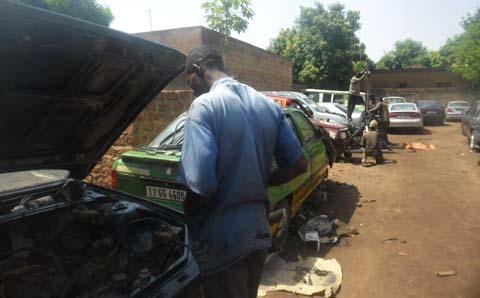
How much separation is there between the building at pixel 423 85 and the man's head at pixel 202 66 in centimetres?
3057

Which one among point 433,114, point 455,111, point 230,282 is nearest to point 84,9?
point 230,282

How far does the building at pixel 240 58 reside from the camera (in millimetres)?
12406

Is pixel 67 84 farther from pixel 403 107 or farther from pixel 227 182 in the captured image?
pixel 403 107

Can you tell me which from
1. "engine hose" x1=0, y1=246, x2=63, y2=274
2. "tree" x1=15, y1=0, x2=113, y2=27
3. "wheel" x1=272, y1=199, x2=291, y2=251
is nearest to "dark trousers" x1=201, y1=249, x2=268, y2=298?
"engine hose" x1=0, y1=246, x2=63, y2=274

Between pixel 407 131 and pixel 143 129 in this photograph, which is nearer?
pixel 143 129

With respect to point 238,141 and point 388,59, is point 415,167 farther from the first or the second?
point 388,59

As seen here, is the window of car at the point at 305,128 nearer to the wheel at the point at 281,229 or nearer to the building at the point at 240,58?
the wheel at the point at 281,229

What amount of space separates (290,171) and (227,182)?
56 centimetres

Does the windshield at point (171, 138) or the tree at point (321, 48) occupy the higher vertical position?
the tree at point (321, 48)

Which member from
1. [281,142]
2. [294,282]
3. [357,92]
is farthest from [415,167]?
[281,142]

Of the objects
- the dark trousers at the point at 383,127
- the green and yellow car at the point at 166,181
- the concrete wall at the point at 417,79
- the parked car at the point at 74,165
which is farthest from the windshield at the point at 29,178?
the concrete wall at the point at 417,79

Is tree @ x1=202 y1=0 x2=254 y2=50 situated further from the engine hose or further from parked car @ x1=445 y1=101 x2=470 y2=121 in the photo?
parked car @ x1=445 y1=101 x2=470 y2=121

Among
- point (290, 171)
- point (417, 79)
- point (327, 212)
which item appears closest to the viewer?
point (290, 171)

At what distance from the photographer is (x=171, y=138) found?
4480mm
